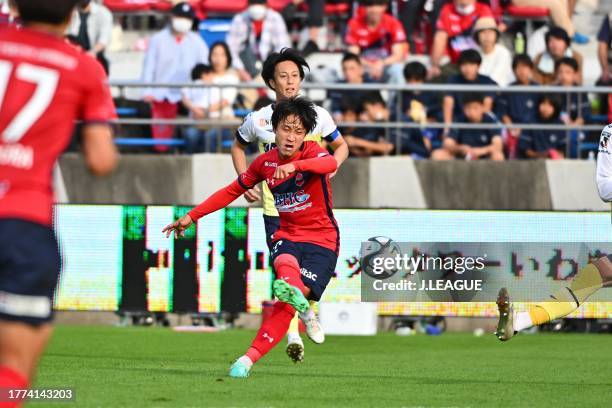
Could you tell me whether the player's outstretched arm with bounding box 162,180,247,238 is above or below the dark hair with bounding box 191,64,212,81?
above

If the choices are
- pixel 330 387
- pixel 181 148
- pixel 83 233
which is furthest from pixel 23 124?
pixel 181 148

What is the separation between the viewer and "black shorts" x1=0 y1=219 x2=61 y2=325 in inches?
231

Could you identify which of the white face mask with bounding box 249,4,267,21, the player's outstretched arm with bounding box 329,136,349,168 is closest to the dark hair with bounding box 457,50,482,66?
the white face mask with bounding box 249,4,267,21

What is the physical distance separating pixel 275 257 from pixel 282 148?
33.3 inches

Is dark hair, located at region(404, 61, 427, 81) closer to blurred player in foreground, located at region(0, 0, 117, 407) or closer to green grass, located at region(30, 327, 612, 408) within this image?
green grass, located at region(30, 327, 612, 408)

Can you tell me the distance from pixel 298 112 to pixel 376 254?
7.01 m

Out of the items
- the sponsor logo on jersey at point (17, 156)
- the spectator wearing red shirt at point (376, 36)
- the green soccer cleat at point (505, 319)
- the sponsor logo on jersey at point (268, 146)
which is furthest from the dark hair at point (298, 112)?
the spectator wearing red shirt at point (376, 36)

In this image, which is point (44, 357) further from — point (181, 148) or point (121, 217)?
point (181, 148)

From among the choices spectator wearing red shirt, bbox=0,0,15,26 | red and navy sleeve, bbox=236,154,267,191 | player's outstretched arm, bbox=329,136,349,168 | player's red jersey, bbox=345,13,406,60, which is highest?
red and navy sleeve, bbox=236,154,267,191

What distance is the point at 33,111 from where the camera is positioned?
19.5 feet

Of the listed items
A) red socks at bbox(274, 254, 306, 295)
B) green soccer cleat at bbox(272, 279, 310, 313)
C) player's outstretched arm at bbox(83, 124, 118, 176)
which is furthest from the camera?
red socks at bbox(274, 254, 306, 295)

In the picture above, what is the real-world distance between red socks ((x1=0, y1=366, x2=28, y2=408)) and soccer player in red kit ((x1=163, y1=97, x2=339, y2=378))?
15.9 feet

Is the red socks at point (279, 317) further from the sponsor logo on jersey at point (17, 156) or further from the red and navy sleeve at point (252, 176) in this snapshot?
the sponsor logo on jersey at point (17, 156)

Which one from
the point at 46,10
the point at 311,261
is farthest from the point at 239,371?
the point at 46,10
